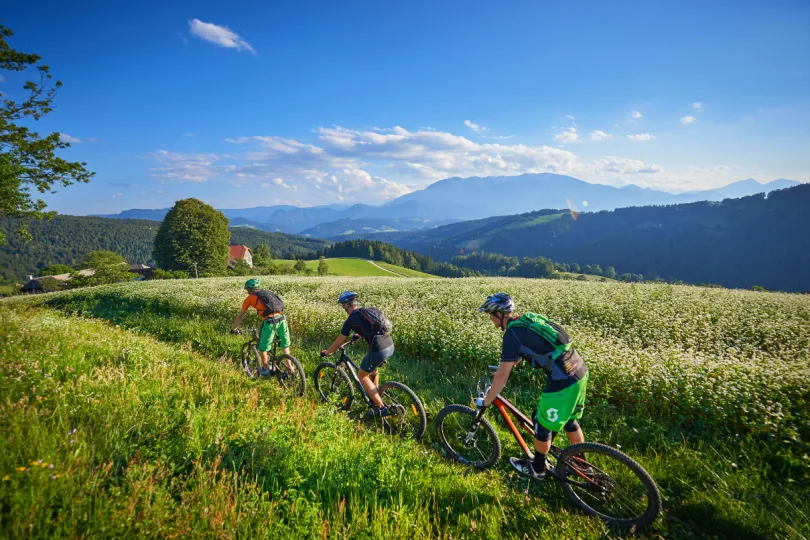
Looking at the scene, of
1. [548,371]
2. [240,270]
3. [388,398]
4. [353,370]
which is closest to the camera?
[548,371]

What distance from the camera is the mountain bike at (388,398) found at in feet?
19.6

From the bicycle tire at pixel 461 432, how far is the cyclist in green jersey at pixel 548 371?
646 mm

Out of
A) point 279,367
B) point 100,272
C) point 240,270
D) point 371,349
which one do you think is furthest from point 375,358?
point 100,272

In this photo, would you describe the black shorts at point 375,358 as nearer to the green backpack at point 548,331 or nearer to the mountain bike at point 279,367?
the mountain bike at point 279,367

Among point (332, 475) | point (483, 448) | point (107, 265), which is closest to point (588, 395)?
point (483, 448)

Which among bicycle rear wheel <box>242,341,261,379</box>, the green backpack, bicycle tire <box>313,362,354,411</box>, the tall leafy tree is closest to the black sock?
the green backpack

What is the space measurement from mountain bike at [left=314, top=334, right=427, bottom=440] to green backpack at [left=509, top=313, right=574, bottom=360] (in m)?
2.46

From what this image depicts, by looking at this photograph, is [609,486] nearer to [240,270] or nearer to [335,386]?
[335,386]

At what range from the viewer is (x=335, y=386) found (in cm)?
741

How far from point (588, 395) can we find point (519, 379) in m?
1.60

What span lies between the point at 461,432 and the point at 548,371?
2.34 metres

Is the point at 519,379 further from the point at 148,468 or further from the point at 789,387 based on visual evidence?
the point at 148,468

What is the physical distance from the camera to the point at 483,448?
18.6 feet

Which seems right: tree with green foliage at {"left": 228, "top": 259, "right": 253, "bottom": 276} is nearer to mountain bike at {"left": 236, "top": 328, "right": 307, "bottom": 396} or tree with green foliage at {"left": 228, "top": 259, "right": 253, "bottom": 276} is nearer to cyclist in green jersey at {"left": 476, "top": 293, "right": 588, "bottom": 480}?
mountain bike at {"left": 236, "top": 328, "right": 307, "bottom": 396}
